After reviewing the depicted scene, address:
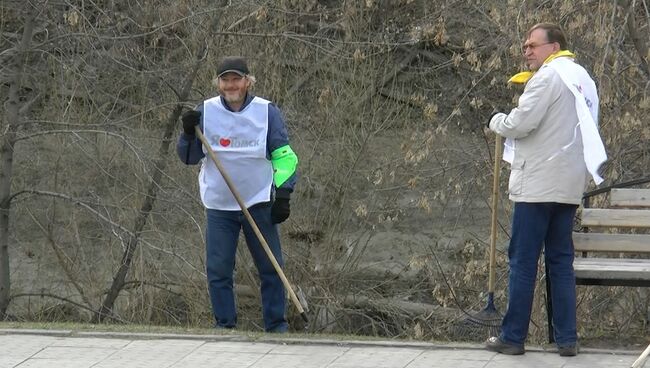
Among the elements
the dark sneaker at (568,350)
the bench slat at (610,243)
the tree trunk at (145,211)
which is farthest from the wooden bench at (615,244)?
the tree trunk at (145,211)

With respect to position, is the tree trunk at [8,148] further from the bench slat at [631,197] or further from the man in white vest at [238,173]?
the bench slat at [631,197]

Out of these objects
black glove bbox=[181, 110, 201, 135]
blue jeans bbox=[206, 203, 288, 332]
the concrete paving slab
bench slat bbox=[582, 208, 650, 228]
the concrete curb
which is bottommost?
the concrete paving slab

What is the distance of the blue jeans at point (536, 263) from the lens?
256 inches

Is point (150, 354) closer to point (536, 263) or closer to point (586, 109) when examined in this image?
point (536, 263)

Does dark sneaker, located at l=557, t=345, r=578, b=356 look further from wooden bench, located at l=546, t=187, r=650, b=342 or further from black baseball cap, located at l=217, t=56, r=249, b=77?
black baseball cap, located at l=217, t=56, r=249, b=77

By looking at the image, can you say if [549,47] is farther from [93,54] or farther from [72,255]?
[72,255]

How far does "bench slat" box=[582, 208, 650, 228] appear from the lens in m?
7.22

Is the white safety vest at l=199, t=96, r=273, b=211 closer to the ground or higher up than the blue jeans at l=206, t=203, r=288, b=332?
higher up

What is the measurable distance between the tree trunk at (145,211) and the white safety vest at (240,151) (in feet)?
14.6

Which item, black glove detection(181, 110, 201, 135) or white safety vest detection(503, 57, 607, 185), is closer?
white safety vest detection(503, 57, 607, 185)

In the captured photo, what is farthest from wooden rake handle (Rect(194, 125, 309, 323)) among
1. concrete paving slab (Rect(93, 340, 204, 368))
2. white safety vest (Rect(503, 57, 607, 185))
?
white safety vest (Rect(503, 57, 607, 185))

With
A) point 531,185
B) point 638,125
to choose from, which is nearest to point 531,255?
point 531,185

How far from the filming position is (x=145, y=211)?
12.1 meters

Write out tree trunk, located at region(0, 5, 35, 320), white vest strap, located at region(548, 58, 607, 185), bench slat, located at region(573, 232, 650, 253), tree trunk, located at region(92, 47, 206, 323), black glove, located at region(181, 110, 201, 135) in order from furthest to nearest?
tree trunk, located at region(92, 47, 206, 323)
tree trunk, located at region(0, 5, 35, 320)
black glove, located at region(181, 110, 201, 135)
bench slat, located at region(573, 232, 650, 253)
white vest strap, located at region(548, 58, 607, 185)
